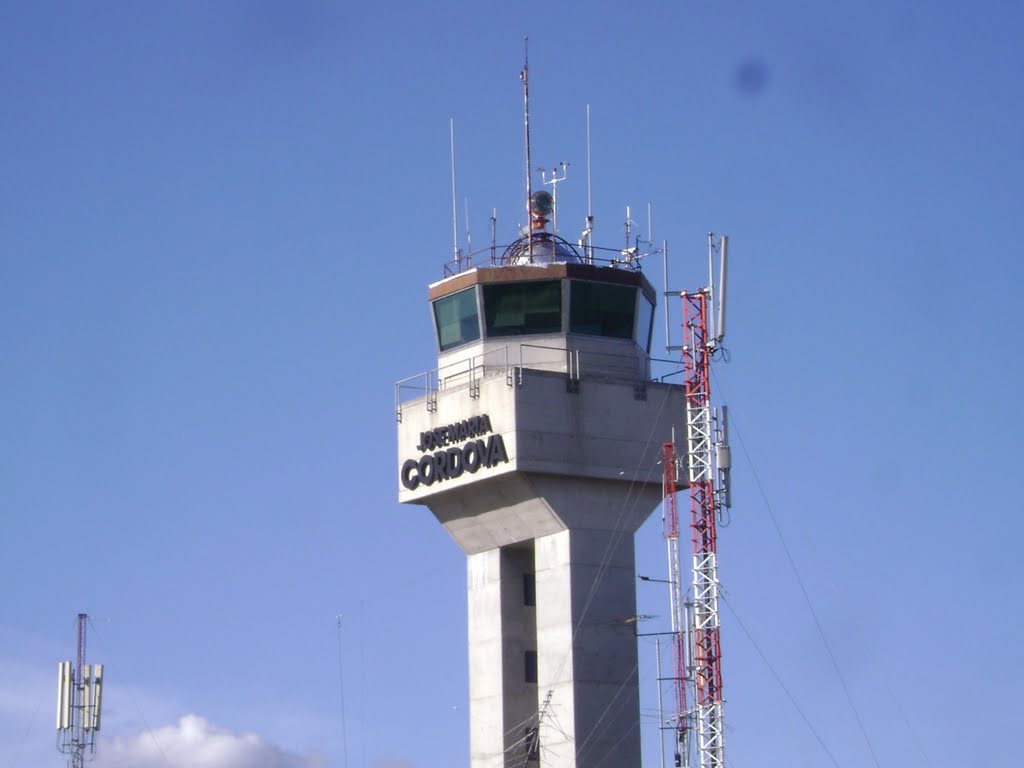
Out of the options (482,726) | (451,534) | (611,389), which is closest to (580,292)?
(611,389)

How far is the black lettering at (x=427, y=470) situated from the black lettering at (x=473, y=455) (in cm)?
190

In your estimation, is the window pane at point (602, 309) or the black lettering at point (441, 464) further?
the window pane at point (602, 309)

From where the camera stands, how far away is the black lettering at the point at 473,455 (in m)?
78.8

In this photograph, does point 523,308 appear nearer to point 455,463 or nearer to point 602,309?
point 602,309

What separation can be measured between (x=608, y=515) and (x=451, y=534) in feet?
19.3

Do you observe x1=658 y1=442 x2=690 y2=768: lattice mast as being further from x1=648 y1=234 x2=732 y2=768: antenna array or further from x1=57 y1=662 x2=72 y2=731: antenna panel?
x1=57 y1=662 x2=72 y2=731: antenna panel

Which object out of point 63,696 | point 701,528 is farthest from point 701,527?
point 63,696

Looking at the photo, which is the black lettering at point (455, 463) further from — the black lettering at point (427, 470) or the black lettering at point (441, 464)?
the black lettering at point (427, 470)

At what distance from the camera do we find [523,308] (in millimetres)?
80812

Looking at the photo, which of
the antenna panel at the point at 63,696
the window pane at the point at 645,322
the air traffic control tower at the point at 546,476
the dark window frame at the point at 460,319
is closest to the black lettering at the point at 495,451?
the air traffic control tower at the point at 546,476

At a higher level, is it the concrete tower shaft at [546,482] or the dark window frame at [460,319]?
the dark window frame at [460,319]

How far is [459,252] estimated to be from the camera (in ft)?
273

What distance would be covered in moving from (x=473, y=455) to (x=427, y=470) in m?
2.68

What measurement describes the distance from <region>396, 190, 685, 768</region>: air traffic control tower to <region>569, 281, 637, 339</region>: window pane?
46mm
